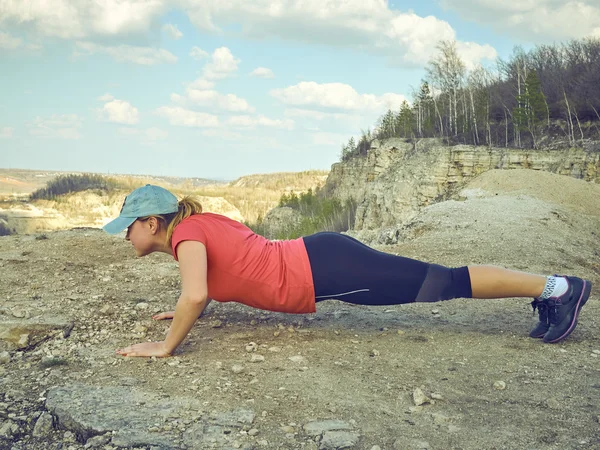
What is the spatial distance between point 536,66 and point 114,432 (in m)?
25.9

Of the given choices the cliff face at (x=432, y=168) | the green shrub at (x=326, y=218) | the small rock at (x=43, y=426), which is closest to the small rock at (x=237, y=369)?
the small rock at (x=43, y=426)

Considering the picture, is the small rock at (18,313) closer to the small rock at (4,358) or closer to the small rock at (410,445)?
the small rock at (4,358)

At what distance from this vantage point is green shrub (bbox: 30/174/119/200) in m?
63.1

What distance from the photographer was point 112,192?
68.7m

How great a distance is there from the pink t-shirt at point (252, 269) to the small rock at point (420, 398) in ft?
2.77

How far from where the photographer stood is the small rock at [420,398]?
9.32 feet

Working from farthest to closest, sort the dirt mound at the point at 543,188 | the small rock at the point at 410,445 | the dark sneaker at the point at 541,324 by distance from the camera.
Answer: the dirt mound at the point at 543,188 → the dark sneaker at the point at 541,324 → the small rock at the point at 410,445

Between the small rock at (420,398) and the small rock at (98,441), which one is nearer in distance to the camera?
the small rock at (98,441)

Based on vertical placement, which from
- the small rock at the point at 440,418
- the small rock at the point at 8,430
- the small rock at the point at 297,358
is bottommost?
the small rock at the point at 8,430

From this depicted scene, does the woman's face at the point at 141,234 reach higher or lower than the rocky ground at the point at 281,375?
higher

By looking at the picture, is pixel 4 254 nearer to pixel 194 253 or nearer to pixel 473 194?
pixel 194 253

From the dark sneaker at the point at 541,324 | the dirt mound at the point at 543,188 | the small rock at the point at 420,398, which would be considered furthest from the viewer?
the dirt mound at the point at 543,188

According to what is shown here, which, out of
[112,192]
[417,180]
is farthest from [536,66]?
[112,192]

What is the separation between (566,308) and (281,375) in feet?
6.04
